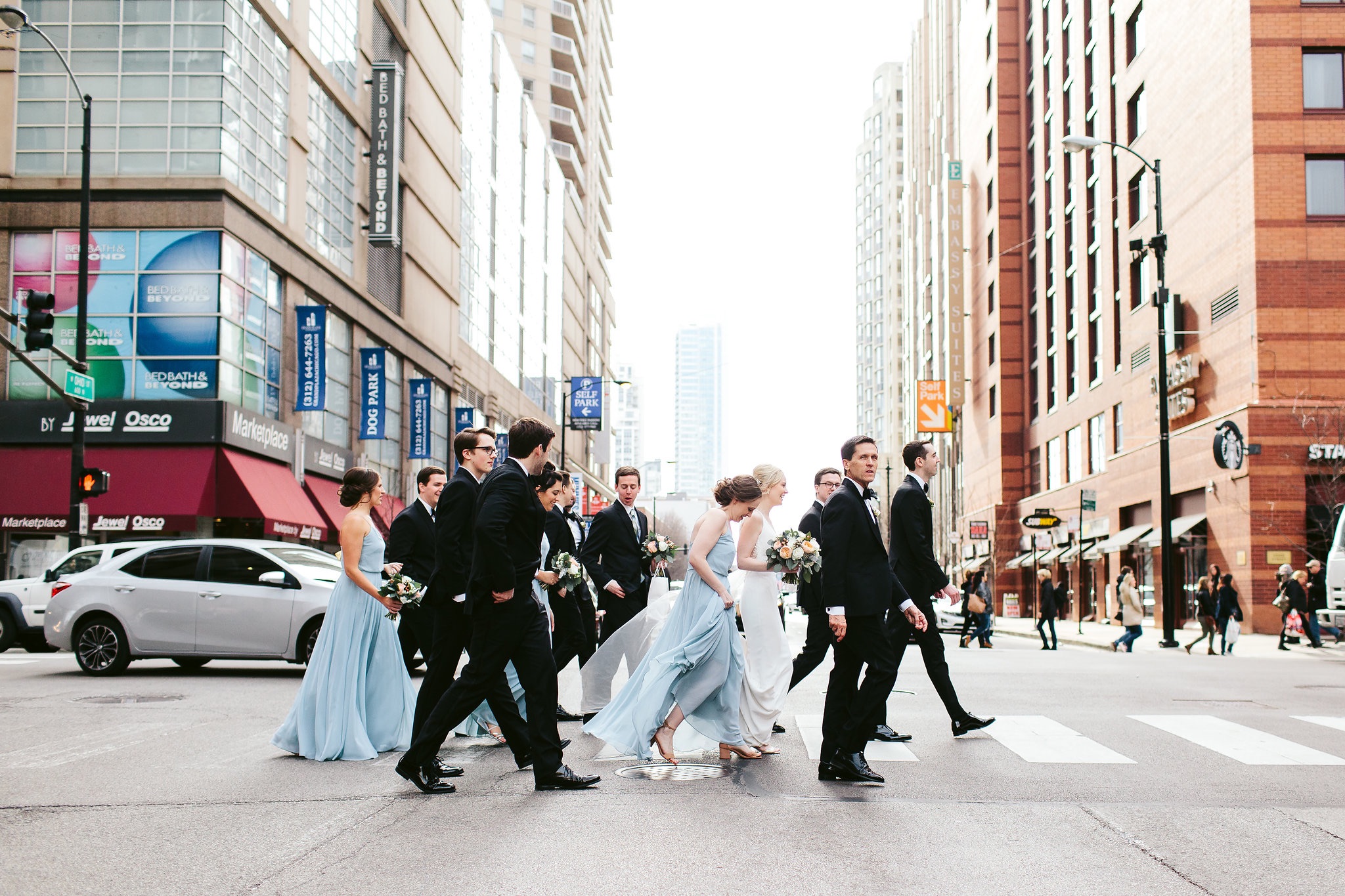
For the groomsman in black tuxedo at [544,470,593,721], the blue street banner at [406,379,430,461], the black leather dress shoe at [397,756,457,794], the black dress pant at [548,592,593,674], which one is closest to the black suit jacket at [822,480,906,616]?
the black leather dress shoe at [397,756,457,794]

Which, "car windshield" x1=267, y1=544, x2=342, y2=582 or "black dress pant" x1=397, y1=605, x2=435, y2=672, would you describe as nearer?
"black dress pant" x1=397, y1=605, x2=435, y2=672

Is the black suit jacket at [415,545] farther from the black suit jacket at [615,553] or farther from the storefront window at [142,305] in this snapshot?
the storefront window at [142,305]

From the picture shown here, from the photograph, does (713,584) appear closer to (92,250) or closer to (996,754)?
(996,754)

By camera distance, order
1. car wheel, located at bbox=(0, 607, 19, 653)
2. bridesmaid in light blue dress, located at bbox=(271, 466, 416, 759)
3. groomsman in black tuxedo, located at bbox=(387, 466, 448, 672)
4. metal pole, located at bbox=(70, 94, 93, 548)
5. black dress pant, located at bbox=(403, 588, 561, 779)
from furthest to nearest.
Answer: metal pole, located at bbox=(70, 94, 93, 548) → car wheel, located at bbox=(0, 607, 19, 653) → groomsman in black tuxedo, located at bbox=(387, 466, 448, 672) → bridesmaid in light blue dress, located at bbox=(271, 466, 416, 759) → black dress pant, located at bbox=(403, 588, 561, 779)

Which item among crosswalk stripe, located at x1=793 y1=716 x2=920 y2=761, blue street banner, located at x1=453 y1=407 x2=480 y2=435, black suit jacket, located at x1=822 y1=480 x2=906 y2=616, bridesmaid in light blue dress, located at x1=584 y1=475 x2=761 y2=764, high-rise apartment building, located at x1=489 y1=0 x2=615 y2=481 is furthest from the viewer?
high-rise apartment building, located at x1=489 y1=0 x2=615 y2=481

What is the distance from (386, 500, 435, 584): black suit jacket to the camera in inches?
362

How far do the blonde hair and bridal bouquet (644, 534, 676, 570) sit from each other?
1495 millimetres

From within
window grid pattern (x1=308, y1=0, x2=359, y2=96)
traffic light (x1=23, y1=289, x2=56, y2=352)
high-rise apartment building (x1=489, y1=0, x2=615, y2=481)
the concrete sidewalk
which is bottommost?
the concrete sidewalk

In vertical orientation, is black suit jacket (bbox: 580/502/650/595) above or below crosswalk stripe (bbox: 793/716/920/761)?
above

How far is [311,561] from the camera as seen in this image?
A: 49.7ft

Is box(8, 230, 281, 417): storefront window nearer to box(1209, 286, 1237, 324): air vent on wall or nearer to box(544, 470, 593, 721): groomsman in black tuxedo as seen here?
box(544, 470, 593, 721): groomsman in black tuxedo

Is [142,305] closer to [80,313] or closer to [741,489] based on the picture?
[80,313]

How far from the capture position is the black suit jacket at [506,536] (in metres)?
6.61

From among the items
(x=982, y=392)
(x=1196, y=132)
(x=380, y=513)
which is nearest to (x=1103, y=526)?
(x=1196, y=132)
